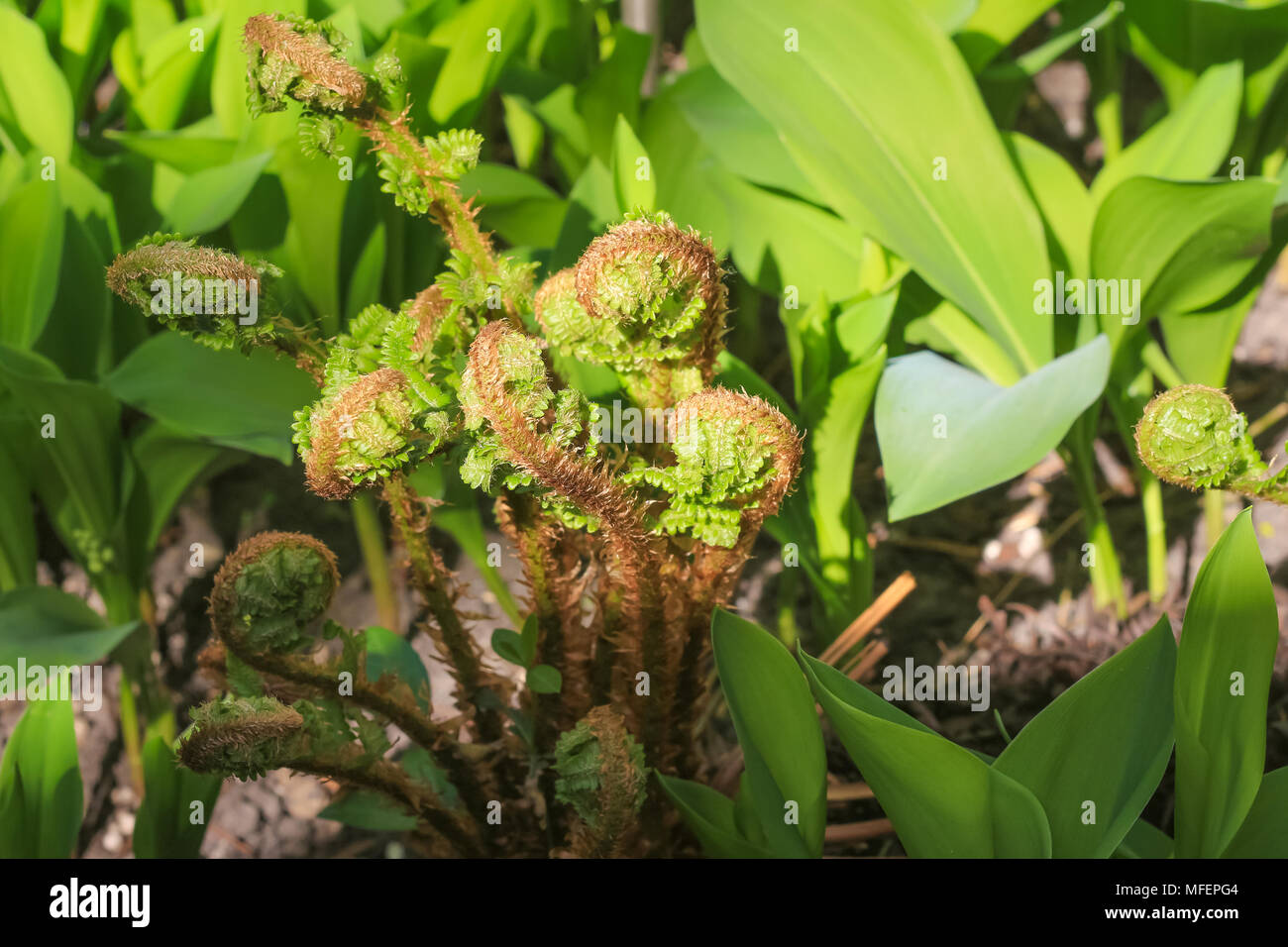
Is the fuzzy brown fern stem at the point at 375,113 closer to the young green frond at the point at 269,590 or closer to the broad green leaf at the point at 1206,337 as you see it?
the young green frond at the point at 269,590

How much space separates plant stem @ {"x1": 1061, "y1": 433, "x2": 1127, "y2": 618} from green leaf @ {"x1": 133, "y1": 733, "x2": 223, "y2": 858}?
0.72 m

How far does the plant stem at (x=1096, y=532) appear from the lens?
2.93 ft

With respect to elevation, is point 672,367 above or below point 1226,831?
above

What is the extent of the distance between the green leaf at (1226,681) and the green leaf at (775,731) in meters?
0.20

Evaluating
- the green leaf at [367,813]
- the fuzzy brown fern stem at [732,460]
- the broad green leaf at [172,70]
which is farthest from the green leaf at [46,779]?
the broad green leaf at [172,70]

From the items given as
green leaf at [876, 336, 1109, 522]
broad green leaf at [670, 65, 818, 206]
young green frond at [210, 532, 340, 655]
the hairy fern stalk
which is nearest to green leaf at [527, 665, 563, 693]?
the hairy fern stalk

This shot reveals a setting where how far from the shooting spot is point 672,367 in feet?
1.91

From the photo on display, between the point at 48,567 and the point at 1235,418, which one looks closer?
the point at 1235,418

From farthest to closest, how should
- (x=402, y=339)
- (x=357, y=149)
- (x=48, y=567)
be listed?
(x=48, y=567) < (x=357, y=149) < (x=402, y=339)

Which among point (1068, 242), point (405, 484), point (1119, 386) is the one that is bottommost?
point (405, 484)

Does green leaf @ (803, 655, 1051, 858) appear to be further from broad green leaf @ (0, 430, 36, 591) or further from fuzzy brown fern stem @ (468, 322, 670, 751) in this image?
broad green leaf @ (0, 430, 36, 591)

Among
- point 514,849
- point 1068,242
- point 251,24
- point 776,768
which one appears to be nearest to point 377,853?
point 514,849
